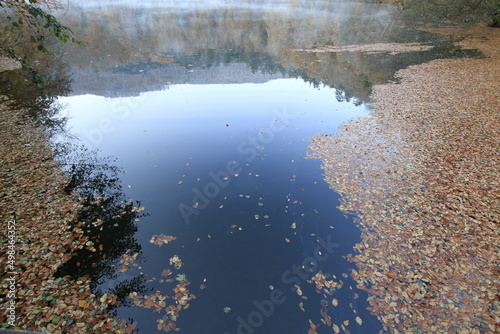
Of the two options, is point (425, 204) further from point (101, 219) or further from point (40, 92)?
point (40, 92)

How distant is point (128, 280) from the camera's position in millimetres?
6223

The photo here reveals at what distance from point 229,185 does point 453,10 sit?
3840cm

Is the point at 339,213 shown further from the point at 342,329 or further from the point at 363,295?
the point at 342,329

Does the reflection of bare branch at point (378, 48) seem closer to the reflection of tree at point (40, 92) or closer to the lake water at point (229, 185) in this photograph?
the lake water at point (229, 185)

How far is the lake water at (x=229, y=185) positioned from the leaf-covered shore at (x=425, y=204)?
637 mm

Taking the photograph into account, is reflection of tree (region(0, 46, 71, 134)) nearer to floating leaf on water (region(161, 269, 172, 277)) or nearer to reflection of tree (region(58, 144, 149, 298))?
reflection of tree (region(58, 144, 149, 298))

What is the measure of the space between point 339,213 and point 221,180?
407 cm

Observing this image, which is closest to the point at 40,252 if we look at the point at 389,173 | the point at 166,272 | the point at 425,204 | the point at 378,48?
the point at 166,272

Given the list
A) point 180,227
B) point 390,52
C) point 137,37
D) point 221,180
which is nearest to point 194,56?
point 137,37

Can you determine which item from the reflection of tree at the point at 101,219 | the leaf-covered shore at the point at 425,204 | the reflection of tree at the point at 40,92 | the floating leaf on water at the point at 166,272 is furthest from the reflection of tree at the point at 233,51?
the floating leaf on water at the point at 166,272

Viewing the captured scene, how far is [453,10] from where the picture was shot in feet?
105

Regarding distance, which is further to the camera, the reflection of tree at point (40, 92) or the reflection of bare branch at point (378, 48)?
the reflection of bare branch at point (378, 48)

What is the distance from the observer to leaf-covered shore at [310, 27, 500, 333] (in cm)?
556

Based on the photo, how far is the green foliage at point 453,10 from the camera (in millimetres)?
30647
